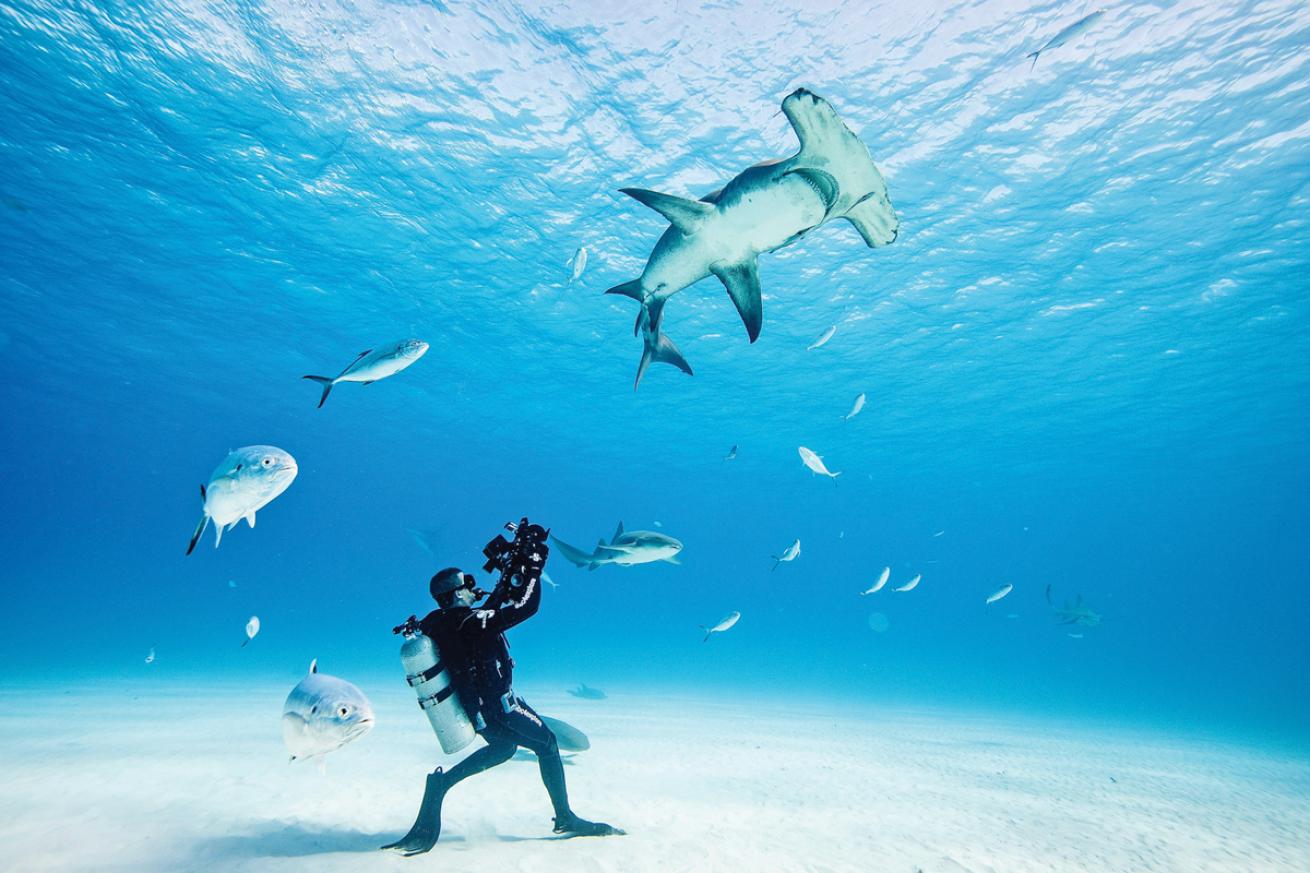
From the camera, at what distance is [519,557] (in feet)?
12.4

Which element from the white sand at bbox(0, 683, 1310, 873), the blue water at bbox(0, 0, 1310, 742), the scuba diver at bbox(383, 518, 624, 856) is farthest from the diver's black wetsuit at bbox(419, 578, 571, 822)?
the blue water at bbox(0, 0, 1310, 742)

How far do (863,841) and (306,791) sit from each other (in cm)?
632

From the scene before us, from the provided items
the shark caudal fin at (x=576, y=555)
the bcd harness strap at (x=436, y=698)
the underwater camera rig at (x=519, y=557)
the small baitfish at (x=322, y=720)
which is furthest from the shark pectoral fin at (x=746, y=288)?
the small baitfish at (x=322, y=720)

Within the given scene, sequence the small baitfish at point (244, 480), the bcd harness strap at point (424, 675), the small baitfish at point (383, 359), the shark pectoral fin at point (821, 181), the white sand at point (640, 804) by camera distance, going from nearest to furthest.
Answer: the shark pectoral fin at point (821, 181) < the bcd harness strap at point (424, 675) < the small baitfish at point (244, 480) < the white sand at point (640, 804) < the small baitfish at point (383, 359)

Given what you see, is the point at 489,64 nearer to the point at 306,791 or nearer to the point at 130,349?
the point at 306,791

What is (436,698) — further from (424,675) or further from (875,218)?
(875,218)

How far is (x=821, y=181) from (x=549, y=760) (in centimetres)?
493

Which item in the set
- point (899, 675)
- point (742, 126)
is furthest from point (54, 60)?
point (899, 675)

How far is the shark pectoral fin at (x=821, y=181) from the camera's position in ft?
11.2

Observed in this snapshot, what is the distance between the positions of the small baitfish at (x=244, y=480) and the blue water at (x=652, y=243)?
9.66 meters

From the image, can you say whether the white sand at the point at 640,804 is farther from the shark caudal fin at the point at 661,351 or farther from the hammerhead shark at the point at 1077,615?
the shark caudal fin at the point at 661,351

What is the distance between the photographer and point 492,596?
3.86 meters

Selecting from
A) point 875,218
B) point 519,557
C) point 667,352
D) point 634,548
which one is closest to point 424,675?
point 519,557

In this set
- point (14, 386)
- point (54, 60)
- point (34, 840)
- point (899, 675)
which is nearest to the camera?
point (34, 840)
